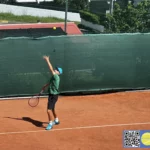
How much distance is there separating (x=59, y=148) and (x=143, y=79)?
5.60m

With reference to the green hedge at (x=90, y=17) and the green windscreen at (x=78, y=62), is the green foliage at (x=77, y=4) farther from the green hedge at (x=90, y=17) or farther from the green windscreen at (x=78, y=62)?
the green windscreen at (x=78, y=62)

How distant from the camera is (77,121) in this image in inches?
434

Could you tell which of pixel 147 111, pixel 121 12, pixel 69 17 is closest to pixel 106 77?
pixel 147 111

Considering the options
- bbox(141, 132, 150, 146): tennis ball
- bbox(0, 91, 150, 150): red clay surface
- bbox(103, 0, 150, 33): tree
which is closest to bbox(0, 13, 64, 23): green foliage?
bbox(103, 0, 150, 33): tree

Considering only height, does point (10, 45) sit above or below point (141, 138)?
above

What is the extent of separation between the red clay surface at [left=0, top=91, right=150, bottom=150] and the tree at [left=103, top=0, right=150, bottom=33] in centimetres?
1182

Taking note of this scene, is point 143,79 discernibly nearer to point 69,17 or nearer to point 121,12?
point 121,12

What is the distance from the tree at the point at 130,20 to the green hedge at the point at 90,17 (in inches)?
646

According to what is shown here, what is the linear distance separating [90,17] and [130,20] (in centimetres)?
1991

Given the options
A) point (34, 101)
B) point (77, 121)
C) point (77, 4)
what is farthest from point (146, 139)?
point (77, 4)

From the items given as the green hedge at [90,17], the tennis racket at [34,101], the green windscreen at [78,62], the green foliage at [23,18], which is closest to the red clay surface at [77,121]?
the tennis racket at [34,101]

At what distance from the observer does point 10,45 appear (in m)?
12.8

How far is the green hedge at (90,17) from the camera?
1725 inches
